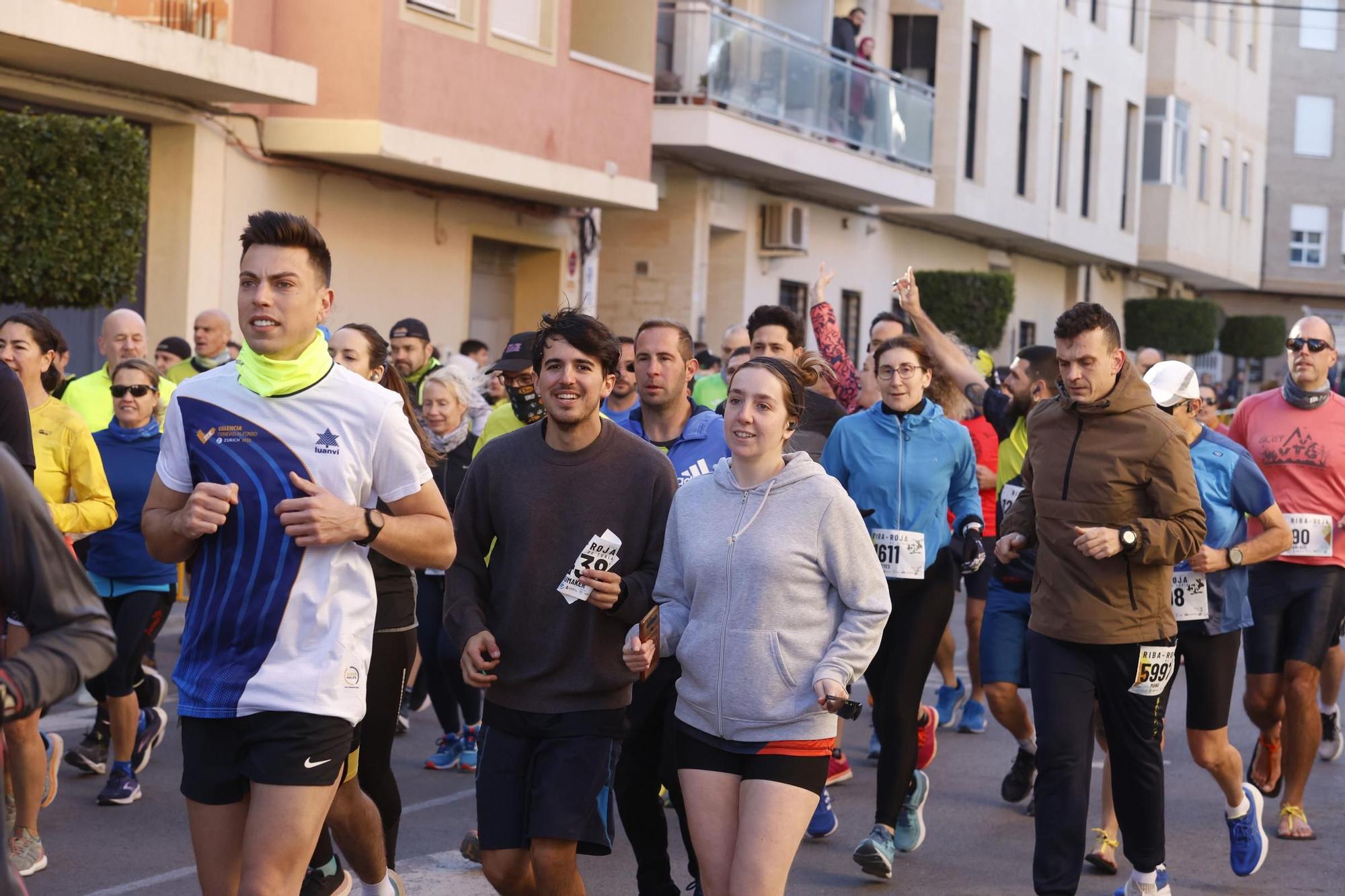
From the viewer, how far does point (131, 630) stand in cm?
834

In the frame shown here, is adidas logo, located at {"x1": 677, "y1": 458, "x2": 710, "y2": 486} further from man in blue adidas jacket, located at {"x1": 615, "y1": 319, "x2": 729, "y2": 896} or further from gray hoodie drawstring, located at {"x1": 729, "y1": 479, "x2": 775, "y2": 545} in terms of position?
gray hoodie drawstring, located at {"x1": 729, "y1": 479, "x2": 775, "y2": 545}

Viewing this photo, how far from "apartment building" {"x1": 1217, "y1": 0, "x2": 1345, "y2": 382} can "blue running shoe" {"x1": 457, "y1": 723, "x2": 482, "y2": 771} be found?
5184 cm

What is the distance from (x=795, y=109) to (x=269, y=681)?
66.0 feet

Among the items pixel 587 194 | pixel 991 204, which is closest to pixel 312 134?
pixel 587 194

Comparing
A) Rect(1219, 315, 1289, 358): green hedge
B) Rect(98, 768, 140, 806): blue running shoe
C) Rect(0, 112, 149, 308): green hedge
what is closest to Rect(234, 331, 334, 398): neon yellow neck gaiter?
Rect(98, 768, 140, 806): blue running shoe

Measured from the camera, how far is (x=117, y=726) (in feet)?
26.7

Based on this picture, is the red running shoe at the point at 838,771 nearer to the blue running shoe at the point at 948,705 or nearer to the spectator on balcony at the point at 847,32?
the blue running shoe at the point at 948,705

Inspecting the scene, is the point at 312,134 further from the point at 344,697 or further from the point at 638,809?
the point at 344,697

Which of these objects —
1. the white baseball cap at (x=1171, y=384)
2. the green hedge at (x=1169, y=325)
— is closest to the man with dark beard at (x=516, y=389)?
the white baseball cap at (x=1171, y=384)

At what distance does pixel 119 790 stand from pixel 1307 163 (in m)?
56.2

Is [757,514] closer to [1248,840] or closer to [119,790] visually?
[1248,840]

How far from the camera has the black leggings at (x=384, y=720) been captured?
6195 millimetres

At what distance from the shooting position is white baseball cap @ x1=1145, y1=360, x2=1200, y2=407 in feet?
24.4

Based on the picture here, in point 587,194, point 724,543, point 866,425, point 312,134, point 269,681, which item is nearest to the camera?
point 269,681
